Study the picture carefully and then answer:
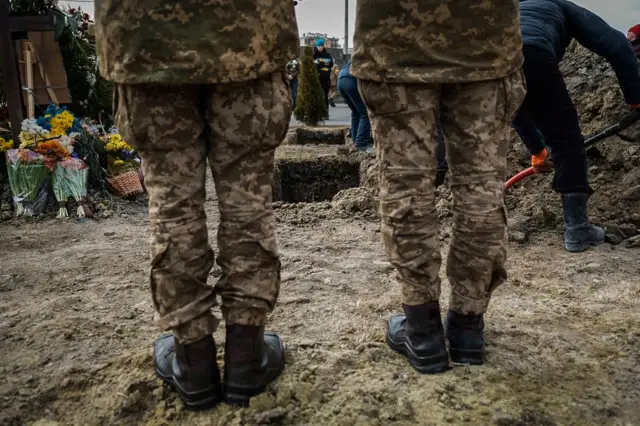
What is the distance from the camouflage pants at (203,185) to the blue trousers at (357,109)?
247 inches

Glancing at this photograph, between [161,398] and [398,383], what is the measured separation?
2.50ft

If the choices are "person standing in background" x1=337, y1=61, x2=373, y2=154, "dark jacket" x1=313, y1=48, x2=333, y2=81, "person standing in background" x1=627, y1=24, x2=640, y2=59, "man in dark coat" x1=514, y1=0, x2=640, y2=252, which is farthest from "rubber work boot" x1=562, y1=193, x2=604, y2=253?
"dark jacket" x1=313, y1=48, x2=333, y2=81

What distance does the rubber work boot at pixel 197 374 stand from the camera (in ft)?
5.56

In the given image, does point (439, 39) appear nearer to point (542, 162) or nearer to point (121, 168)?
point (542, 162)

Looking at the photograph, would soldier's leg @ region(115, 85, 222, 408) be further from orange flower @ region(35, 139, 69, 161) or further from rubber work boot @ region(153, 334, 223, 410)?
orange flower @ region(35, 139, 69, 161)

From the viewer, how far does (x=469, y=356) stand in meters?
1.94

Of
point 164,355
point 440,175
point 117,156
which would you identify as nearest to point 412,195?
point 164,355

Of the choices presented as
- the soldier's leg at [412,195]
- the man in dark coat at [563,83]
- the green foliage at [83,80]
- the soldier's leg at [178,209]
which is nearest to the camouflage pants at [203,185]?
the soldier's leg at [178,209]

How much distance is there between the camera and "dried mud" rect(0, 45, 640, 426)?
5.74ft

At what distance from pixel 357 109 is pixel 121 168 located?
367cm

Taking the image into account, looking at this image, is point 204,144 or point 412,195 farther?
point 412,195

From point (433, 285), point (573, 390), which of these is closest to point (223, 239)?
point (433, 285)

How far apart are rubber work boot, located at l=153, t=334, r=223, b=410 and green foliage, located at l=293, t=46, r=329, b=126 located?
35.3 ft

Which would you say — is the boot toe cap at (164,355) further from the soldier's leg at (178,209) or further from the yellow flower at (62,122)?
the yellow flower at (62,122)
